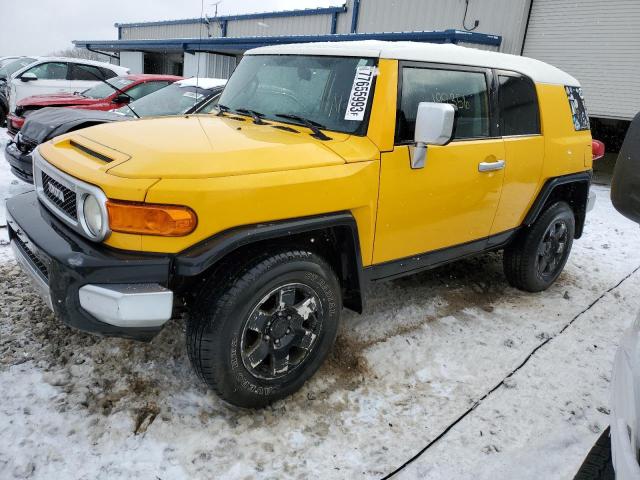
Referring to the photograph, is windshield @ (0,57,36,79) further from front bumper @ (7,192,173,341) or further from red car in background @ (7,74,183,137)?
front bumper @ (7,192,173,341)

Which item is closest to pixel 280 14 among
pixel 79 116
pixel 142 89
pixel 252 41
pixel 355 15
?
pixel 252 41

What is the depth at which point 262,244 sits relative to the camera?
2535 mm

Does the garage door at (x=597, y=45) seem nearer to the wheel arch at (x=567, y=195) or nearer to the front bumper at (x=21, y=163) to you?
the wheel arch at (x=567, y=195)

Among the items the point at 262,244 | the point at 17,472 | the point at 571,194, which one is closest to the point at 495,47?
the point at 571,194

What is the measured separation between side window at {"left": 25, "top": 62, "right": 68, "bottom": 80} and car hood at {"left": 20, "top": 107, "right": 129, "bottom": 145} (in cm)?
544

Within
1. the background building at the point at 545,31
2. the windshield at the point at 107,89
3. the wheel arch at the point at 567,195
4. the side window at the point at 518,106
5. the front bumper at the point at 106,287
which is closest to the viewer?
the front bumper at the point at 106,287

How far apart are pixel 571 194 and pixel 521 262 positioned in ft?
2.93

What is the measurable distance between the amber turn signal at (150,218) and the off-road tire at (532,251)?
3110mm

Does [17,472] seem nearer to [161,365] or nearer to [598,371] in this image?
[161,365]

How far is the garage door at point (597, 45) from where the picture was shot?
10695 mm

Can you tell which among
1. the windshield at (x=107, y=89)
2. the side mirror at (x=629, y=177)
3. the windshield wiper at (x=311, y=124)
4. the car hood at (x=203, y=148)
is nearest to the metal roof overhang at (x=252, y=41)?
the windshield at (x=107, y=89)

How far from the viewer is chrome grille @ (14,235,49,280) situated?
247 cm

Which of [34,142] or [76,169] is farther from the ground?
[76,169]

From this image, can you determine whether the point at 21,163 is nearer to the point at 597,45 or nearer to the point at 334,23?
the point at 597,45
